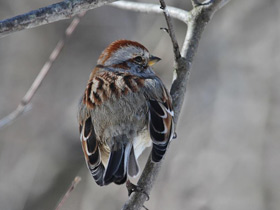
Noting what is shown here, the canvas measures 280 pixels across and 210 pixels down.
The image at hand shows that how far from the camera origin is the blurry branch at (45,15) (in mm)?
3002

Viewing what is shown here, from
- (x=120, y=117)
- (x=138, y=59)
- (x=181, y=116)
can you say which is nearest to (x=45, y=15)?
(x=120, y=117)

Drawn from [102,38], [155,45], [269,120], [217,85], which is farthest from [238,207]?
[102,38]

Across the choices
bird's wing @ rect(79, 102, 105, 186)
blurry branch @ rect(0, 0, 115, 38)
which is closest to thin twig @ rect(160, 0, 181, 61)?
blurry branch @ rect(0, 0, 115, 38)

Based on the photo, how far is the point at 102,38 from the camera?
10297 millimetres

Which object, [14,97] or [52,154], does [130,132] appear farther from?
[14,97]

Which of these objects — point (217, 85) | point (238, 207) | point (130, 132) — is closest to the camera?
point (130, 132)

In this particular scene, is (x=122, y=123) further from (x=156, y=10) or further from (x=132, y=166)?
(x=156, y=10)

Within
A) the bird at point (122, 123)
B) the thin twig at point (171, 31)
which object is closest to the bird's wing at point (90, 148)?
the bird at point (122, 123)

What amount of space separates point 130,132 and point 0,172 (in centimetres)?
512

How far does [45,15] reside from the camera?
3.26 m

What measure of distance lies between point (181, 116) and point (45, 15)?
18.1 feet

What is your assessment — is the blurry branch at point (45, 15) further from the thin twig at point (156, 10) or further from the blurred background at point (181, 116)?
the blurred background at point (181, 116)

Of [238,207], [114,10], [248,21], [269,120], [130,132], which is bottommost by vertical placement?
[238,207]

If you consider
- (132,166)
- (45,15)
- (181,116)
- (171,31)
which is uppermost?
(45,15)
